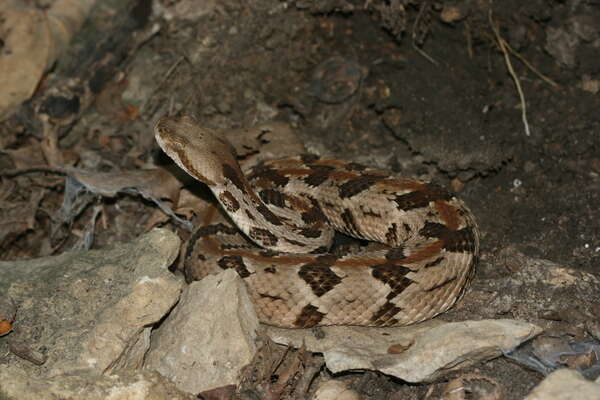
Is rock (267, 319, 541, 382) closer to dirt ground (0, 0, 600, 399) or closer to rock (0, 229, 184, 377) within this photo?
rock (0, 229, 184, 377)

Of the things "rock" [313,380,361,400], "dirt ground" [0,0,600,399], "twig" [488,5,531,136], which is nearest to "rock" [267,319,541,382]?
"rock" [313,380,361,400]

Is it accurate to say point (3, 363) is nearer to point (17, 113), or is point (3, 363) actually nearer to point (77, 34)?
point (17, 113)

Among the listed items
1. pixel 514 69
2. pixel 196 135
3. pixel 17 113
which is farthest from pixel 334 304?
pixel 17 113

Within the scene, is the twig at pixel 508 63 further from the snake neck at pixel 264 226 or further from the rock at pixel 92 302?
the rock at pixel 92 302

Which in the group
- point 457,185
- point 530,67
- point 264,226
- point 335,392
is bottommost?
point 457,185

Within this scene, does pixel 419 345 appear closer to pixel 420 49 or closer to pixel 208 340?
pixel 208 340

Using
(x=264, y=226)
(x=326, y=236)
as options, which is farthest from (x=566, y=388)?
(x=264, y=226)

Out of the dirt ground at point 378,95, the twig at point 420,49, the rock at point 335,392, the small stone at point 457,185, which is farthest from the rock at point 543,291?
the twig at point 420,49
